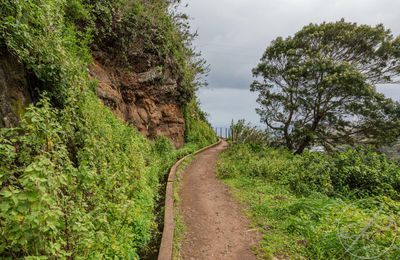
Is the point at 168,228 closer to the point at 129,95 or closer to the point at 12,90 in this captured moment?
the point at 12,90

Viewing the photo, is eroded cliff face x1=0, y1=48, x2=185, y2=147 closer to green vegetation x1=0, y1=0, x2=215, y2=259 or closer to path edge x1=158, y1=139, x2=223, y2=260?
green vegetation x1=0, y1=0, x2=215, y2=259

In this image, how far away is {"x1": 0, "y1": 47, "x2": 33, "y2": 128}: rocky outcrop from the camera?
9.37 feet

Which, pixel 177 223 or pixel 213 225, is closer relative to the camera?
pixel 177 223

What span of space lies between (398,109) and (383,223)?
11.7 m

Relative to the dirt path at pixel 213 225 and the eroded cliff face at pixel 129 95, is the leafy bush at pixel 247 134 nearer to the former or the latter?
the eroded cliff face at pixel 129 95

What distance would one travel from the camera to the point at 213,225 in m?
4.86

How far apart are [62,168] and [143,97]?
8.36 meters

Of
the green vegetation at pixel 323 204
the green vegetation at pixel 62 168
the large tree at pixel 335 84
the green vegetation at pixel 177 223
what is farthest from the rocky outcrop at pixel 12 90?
the large tree at pixel 335 84

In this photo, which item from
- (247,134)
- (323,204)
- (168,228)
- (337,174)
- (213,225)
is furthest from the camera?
(247,134)

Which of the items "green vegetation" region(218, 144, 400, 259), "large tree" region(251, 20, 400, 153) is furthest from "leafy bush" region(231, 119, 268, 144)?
"green vegetation" region(218, 144, 400, 259)

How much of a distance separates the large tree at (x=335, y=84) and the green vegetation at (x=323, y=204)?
4.76 meters

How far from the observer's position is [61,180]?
195 cm

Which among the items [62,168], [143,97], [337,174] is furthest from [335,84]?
[62,168]

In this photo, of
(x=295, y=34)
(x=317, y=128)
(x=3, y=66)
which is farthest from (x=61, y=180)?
(x=295, y=34)
